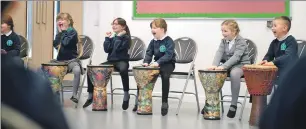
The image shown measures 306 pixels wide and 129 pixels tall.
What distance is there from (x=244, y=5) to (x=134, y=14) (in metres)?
1.48

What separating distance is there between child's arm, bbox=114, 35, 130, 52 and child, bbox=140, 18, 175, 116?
24 cm

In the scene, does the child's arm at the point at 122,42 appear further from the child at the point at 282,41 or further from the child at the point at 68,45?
the child at the point at 282,41

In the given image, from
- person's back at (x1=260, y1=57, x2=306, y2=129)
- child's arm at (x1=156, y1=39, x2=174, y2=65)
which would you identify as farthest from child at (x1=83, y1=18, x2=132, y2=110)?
person's back at (x1=260, y1=57, x2=306, y2=129)

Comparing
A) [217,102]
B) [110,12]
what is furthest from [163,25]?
[110,12]

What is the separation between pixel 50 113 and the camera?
495mm

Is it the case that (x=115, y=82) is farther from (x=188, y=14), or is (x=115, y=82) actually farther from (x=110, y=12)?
(x=188, y=14)

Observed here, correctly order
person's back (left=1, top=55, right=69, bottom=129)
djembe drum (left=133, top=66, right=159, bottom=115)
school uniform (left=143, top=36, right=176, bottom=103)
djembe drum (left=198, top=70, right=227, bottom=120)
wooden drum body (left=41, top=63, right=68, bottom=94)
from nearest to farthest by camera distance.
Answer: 1. person's back (left=1, top=55, right=69, bottom=129)
2. djembe drum (left=198, top=70, right=227, bottom=120)
3. djembe drum (left=133, top=66, right=159, bottom=115)
4. school uniform (left=143, top=36, right=176, bottom=103)
5. wooden drum body (left=41, top=63, right=68, bottom=94)

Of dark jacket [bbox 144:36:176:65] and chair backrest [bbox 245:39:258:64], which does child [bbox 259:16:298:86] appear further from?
dark jacket [bbox 144:36:176:65]

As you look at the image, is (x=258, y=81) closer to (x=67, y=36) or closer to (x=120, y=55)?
(x=120, y=55)

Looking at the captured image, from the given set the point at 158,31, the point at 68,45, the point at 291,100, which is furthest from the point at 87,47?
the point at 291,100

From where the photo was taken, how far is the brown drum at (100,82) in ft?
13.8

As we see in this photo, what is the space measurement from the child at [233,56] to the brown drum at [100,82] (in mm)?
1058

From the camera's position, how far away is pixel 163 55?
13.9ft

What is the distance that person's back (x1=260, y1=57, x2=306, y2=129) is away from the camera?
1.91ft
